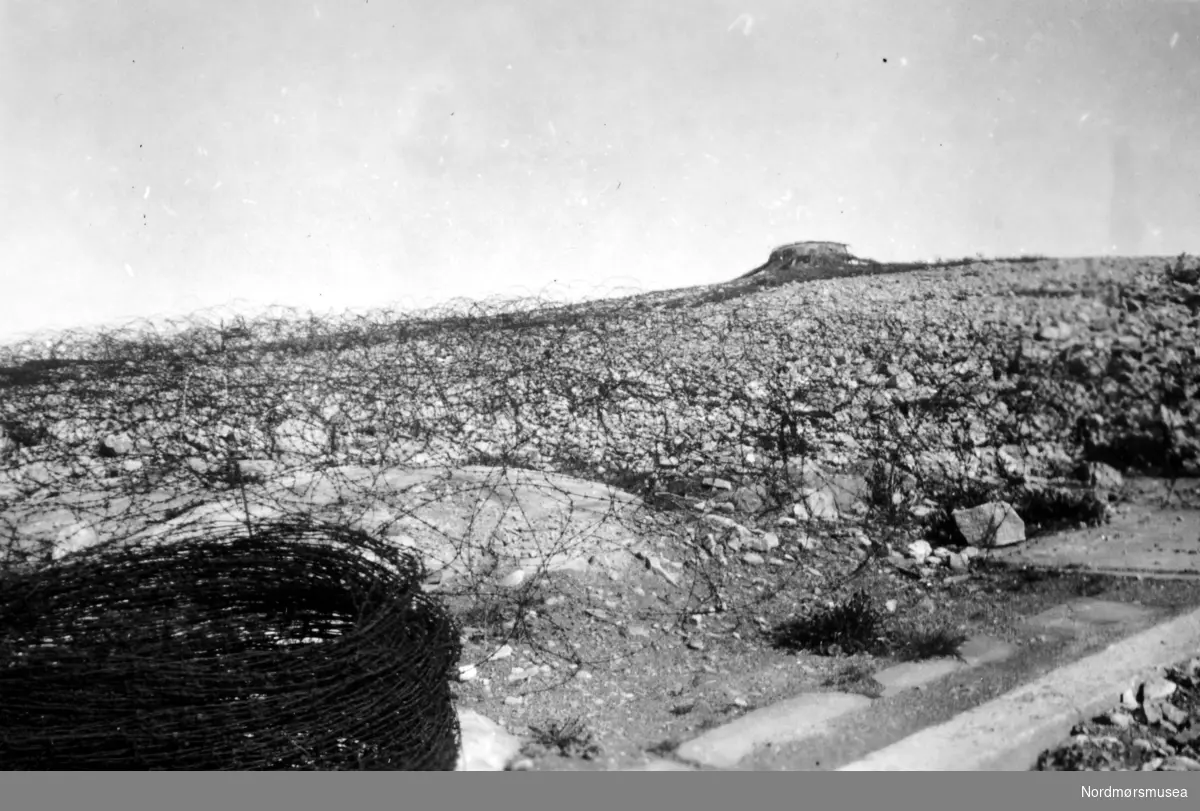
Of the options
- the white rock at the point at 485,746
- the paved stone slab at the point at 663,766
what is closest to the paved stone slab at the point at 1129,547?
the paved stone slab at the point at 663,766

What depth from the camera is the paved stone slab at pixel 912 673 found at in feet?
8.82

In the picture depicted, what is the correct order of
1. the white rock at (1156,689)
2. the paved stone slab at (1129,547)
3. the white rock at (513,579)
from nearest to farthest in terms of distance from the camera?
the white rock at (1156,689) → the paved stone slab at (1129,547) → the white rock at (513,579)

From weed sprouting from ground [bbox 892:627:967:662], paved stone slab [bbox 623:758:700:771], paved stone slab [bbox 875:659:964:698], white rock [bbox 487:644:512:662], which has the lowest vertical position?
paved stone slab [bbox 623:758:700:771]

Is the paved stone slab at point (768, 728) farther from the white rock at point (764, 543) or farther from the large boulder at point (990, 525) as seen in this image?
the large boulder at point (990, 525)

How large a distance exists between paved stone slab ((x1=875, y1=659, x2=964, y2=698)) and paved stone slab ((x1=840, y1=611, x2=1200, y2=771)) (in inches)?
6.5

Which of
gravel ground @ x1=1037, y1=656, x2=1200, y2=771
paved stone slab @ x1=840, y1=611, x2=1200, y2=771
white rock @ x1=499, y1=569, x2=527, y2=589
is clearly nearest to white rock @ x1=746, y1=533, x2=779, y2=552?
white rock @ x1=499, y1=569, x2=527, y2=589

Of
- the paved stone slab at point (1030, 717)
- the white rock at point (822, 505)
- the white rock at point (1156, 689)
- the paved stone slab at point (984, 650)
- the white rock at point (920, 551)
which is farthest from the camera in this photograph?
the white rock at point (822, 505)

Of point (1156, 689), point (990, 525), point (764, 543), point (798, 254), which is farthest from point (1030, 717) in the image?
point (798, 254)

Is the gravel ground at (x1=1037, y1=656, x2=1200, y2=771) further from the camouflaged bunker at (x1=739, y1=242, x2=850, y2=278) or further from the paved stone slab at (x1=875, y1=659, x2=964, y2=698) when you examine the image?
the camouflaged bunker at (x1=739, y1=242, x2=850, y2=278)

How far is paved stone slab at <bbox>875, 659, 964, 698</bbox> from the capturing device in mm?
2689

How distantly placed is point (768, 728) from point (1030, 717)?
0.75 metres

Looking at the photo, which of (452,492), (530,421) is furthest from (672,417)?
(452,492)

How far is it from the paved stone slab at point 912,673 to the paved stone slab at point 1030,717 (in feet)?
0.55

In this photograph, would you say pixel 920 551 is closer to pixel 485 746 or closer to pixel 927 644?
pixel 927 644
